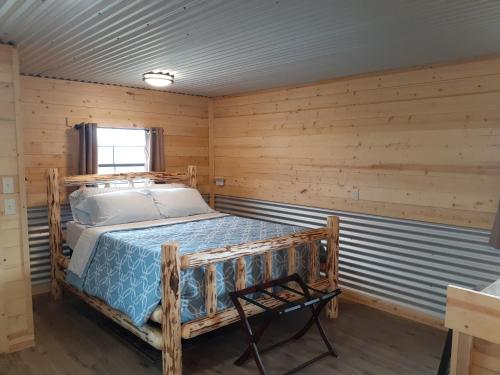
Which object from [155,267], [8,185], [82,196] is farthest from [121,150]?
[155,267]

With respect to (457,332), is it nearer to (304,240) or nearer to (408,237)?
(304,240)

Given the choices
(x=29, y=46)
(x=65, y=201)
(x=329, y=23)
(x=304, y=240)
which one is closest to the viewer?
(x=329, y=23)

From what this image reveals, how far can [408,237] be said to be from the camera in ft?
11.5

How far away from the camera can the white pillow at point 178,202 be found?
419 cm

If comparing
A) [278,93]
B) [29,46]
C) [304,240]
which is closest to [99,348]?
[304,240]

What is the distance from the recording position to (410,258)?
3.51m

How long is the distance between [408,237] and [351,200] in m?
0.66

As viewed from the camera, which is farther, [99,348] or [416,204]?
[416,204]

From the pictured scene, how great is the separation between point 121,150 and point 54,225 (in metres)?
1.18

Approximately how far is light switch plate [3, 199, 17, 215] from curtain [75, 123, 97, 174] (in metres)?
1.25

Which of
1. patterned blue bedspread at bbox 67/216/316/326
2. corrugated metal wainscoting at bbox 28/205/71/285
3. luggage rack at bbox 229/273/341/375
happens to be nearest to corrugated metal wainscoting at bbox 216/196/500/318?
patterned blue bedspread at bbox 67/216/316/326

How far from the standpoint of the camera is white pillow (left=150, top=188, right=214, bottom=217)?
4.19m

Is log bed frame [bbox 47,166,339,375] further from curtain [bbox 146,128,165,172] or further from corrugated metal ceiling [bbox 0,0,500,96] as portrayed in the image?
corrugated metal ceiling [bbox 0,0,500,96]

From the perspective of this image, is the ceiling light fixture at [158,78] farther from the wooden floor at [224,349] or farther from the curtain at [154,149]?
the wooden floor at [224,349]
